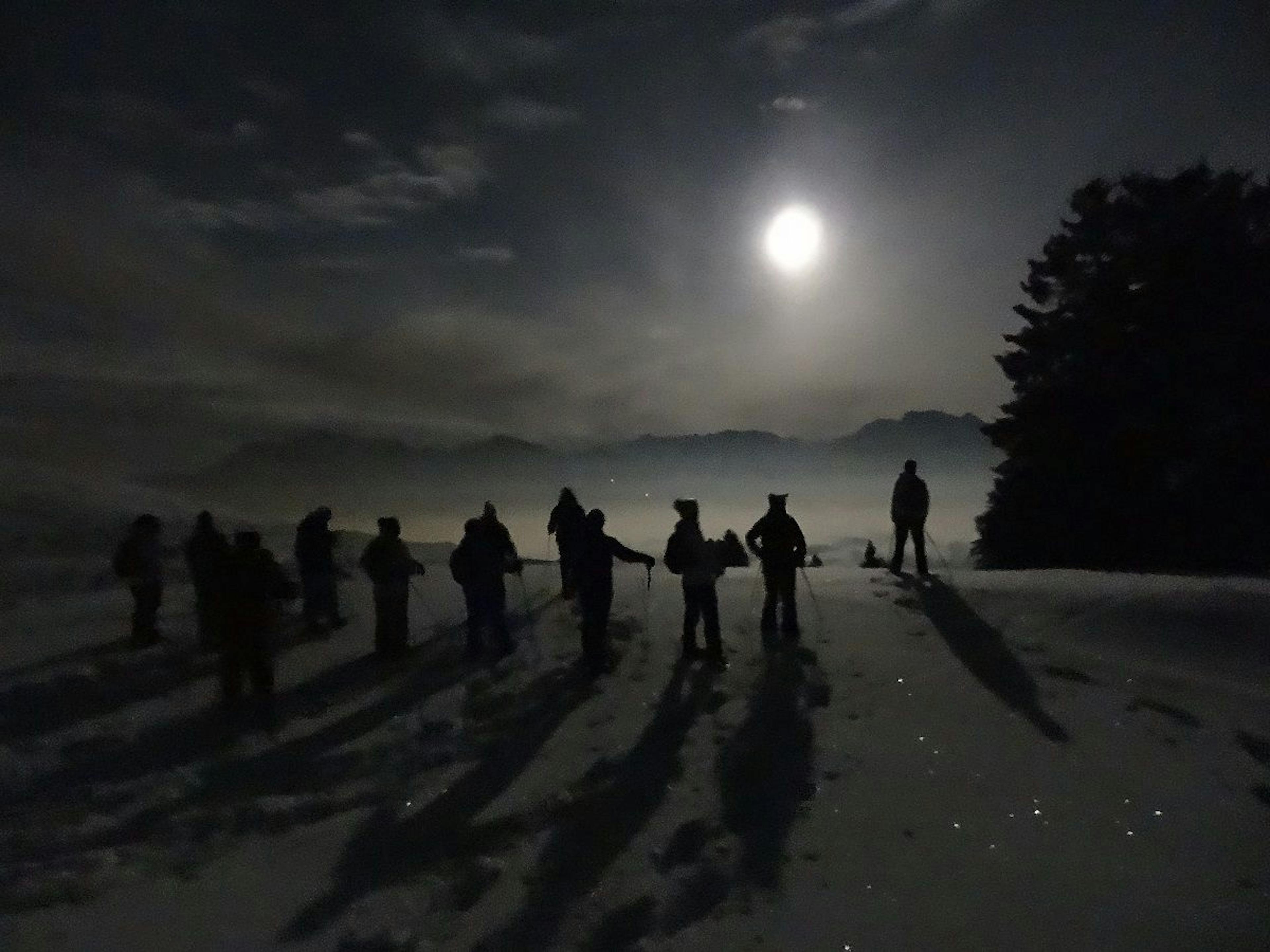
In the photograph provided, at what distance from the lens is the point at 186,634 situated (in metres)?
14.7

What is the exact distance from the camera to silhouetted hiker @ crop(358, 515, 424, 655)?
12898 mm

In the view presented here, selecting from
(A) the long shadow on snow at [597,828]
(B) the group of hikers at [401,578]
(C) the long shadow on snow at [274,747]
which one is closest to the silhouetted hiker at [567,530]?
(B) the group of hikers at [401,578]

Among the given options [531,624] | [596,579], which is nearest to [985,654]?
[596,579]

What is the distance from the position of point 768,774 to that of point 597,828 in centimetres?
203

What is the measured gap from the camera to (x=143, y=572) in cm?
1388

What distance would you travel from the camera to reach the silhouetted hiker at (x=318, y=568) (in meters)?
14.5

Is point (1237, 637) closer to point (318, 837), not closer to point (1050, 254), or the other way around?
point (318, 837)

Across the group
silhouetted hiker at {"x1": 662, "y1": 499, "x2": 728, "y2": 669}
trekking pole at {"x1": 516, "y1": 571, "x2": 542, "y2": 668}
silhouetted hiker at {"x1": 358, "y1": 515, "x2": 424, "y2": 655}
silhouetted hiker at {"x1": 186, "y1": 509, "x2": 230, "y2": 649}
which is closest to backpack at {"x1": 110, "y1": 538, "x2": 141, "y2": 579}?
silhouetted hiker at {"x1": 186, "y1": 509, "x2": 230, "y2": 649}

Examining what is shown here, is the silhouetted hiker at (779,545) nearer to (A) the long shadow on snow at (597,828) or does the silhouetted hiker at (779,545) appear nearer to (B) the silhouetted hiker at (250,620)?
(A) the long shadow on snow at (597,828)

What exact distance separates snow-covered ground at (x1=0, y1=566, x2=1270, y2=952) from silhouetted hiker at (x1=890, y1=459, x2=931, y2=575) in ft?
10.7

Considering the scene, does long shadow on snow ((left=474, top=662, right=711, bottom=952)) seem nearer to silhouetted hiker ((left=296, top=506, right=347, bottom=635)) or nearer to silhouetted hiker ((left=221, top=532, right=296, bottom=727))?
silhouetted hiker ((left=221, top=532, right=296, bottom=727))

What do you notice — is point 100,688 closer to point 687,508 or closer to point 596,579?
point 596,579

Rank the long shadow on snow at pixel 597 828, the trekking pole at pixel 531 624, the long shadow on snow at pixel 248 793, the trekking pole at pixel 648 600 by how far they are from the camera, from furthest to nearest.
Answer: the trekking pole at pixel 648 600 → the trekking pole at pixel 531 624 → the long shadow on snow at pixel 248 793 → the long shadow on snow at pixel 597 828

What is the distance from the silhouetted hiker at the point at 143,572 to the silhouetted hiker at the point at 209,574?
0.55 meters
